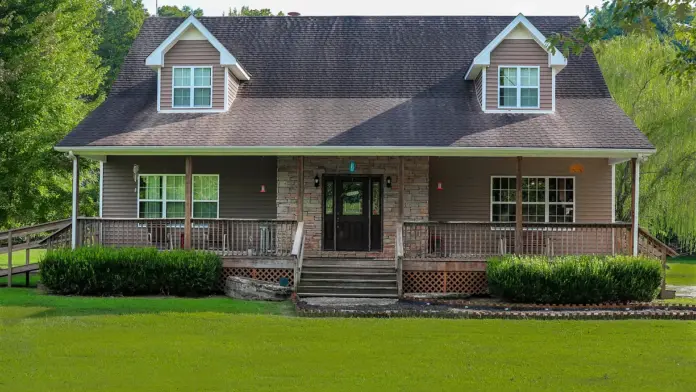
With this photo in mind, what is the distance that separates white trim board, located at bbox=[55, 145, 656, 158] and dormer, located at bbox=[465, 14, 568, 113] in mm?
2532

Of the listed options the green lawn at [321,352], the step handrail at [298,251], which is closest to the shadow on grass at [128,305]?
the green lawn at [321,352]

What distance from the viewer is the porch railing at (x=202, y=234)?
18.4 metres

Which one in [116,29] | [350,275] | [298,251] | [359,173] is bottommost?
[350,275]

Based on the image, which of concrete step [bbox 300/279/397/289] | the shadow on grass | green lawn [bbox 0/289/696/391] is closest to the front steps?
concrete step [bbox 300/279/397/289]

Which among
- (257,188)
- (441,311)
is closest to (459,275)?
(441,311)

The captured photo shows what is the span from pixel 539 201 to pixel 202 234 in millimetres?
8571

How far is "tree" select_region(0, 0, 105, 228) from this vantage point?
74.4 feet

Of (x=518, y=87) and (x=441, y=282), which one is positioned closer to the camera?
(x=441, y=282)

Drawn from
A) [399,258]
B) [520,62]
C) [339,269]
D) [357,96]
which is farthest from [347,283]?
[520,62]

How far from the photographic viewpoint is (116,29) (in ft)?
180

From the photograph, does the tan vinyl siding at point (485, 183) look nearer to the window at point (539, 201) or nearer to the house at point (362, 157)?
the house at point (362, 157)

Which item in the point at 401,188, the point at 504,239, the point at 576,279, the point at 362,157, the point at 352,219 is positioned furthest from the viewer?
the point at 352,219

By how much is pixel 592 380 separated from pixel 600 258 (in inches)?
339

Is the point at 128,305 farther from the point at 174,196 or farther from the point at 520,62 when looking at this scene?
the point at 520,62
